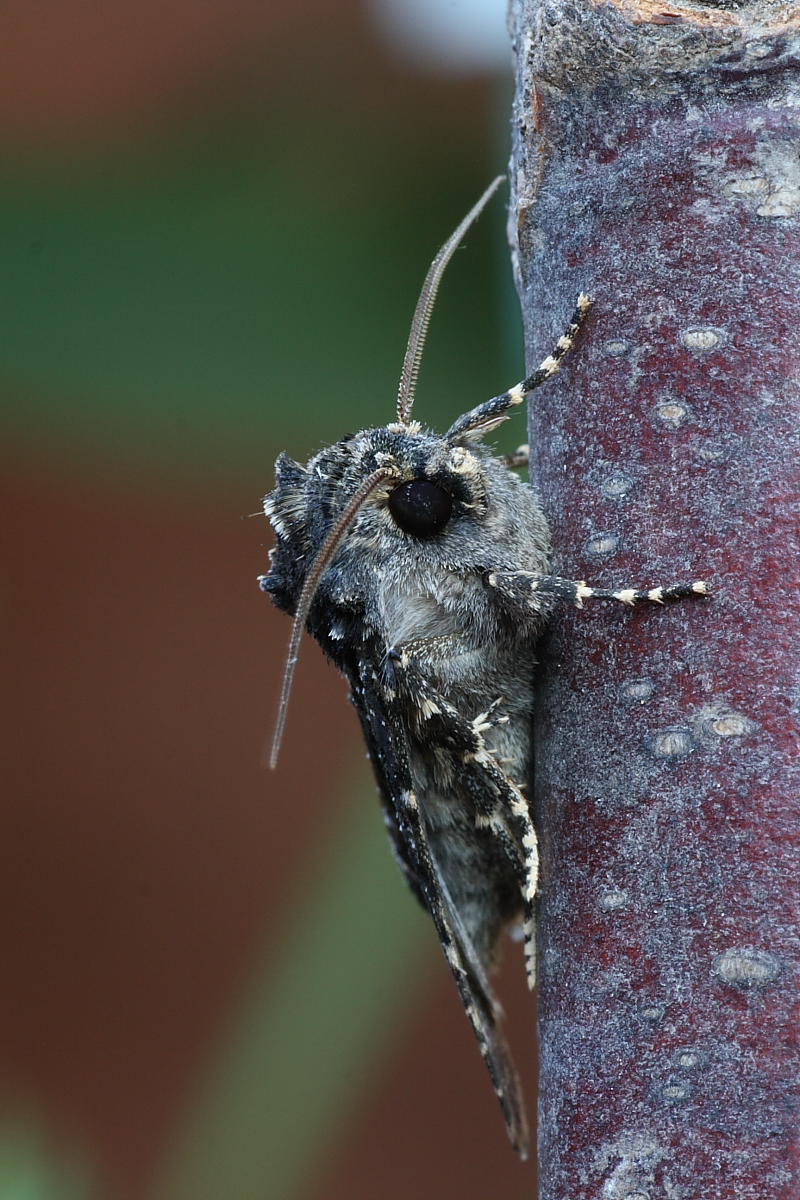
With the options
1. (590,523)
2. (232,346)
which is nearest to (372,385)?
(232,346)

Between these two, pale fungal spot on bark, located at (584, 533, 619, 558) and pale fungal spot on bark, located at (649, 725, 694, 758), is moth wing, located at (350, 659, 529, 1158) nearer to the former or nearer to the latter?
pale fungal spot on bark, located at (584, 533, 619, 558)

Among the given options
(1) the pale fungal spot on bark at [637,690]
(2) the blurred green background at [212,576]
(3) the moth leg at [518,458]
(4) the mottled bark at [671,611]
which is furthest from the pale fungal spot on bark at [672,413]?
(2) the blurred green background at [212,576]

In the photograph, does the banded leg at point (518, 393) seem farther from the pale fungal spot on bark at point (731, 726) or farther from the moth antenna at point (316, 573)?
the pale fungal spot on bark at point (731, 726)

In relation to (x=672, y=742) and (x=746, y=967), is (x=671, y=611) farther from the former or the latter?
(x=746, y=967)

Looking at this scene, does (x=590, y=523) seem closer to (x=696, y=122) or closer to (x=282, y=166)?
(x=696, y=122)

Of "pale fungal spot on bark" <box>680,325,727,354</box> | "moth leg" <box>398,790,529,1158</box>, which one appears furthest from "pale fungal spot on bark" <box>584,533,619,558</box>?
"moth leg" <box>398,790,529,1158</box>
